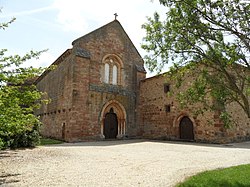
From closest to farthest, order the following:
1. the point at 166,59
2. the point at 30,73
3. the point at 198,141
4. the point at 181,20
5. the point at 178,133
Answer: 1. the point at 30,73
2. the point at 181,20
3. the point at 166,59
4. the point at 198,141
5. the point at 178,133

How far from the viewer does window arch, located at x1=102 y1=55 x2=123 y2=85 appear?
61.8 ft

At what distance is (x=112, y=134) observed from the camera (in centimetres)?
1902

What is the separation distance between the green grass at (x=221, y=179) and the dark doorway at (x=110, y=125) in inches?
509

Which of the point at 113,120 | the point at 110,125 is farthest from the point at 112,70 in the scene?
the point at 110,125

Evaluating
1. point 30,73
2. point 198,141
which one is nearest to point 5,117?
point 30,73

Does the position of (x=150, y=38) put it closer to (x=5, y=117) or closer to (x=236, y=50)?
(x=236, y=50)

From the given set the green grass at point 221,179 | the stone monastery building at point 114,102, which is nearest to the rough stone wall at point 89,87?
the stone monastery building at point 114,102

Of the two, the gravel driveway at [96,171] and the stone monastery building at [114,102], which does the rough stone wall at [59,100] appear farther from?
the gravel driveway at [96,171]

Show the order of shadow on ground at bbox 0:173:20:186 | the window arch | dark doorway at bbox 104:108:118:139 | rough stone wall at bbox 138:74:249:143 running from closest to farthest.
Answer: shadow on ground at bbox 0:173:20:186, rough stone wall at bbox 138:74:249:143, dark doorway at bbox 104:108:118:139, the window arch

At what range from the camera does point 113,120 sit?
1912 centimetres

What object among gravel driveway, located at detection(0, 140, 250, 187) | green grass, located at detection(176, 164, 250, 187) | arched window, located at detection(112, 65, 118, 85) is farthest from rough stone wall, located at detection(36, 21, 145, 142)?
green grass, located at detection(176, 164, 250, 187)

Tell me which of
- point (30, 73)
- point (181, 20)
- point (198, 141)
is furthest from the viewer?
point (198, 141)

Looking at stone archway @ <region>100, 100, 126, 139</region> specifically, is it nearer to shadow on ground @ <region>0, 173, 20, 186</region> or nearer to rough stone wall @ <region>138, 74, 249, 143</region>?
rough stone wall @ <region>138, 74, 249, 143</region>

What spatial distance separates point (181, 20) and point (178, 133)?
11.9 m
